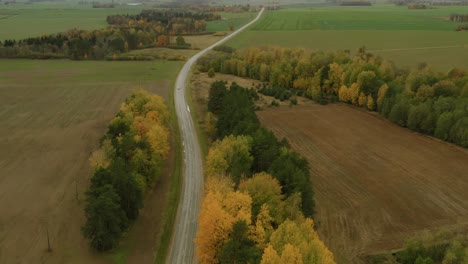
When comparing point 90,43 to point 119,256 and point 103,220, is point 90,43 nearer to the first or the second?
point 103,220

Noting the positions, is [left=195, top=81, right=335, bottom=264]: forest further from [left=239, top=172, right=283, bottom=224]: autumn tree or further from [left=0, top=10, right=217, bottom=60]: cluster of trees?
[left=0, top=10, right=217, bottom=60]: cluster of trees

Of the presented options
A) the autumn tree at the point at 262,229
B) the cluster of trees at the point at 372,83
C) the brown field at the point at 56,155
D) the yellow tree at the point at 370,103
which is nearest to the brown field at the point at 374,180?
the cluster of trees at the point at 372,83

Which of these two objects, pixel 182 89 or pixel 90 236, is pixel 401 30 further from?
pixel 90 236

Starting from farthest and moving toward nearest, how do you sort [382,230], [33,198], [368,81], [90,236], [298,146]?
[368,81] < [298,146] < [33,198] < [382,230] < [90,236]

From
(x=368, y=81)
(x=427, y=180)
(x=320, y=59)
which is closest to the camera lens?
(x=427, y=180)

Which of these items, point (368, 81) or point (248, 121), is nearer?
point (248, 121)

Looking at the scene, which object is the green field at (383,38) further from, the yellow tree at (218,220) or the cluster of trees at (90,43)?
the yellow tree at (218,220)

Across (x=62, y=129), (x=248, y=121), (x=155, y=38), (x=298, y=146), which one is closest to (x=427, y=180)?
(x=298, y=146)

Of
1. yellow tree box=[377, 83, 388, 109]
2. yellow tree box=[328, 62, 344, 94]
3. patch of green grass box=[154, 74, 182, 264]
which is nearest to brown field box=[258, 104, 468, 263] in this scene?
yellow tree box=[377, 83, 388, 109]
